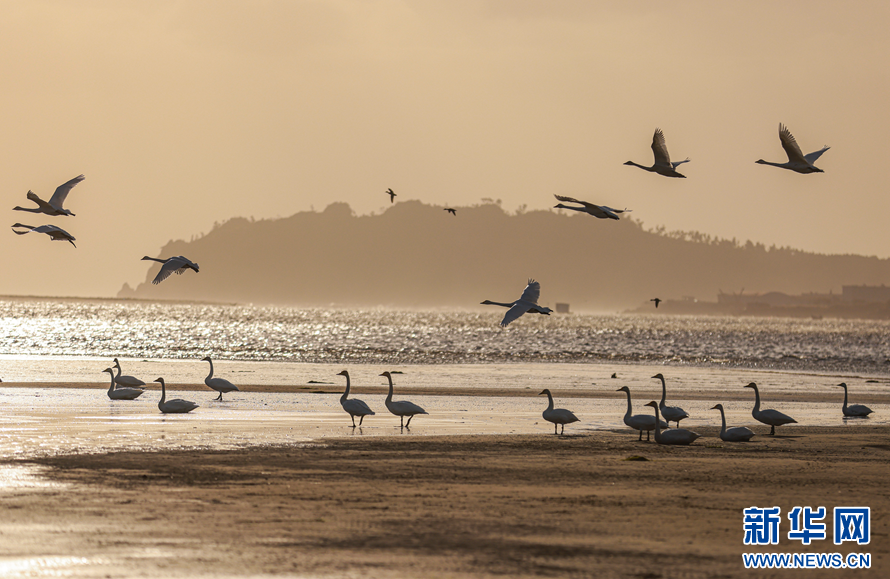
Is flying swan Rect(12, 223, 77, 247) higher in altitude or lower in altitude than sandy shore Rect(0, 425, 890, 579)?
higher

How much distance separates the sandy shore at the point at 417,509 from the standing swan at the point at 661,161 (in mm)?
6580

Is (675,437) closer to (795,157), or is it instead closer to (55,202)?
(795,157)

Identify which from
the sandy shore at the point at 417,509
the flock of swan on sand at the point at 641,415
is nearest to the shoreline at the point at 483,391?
the flock of swan on sand at the point at 641,415

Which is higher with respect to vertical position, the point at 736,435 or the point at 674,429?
the point at 674,429

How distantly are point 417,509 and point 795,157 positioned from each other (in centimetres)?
1344

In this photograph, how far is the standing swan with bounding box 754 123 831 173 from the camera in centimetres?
2266

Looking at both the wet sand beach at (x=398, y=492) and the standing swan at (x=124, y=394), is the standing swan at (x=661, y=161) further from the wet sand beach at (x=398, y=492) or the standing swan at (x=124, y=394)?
the standing swan at (x=124, y=394)

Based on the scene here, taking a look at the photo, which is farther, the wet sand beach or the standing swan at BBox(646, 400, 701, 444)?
the standing swan at BBox(646, 400, 701, 444)

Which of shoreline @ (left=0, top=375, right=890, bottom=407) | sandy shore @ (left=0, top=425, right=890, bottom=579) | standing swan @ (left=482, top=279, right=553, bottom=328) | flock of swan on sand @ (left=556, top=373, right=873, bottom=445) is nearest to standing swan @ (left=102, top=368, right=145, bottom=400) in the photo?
shoreline @ (left=0, top=375, right=890, bottom=407)

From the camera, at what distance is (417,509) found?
43.7 feet

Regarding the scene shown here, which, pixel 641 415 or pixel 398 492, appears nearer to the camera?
pixel 398 492

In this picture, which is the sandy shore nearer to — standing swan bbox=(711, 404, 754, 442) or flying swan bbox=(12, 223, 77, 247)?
standing swan bbox=(711, 404, 754, 442)

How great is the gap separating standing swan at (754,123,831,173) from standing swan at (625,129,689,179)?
1988mm

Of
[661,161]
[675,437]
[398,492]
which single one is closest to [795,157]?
[661,161]
